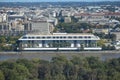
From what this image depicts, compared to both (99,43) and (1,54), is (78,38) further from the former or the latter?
(1,54)

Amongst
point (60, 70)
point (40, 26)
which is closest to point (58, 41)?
point (40, 26)

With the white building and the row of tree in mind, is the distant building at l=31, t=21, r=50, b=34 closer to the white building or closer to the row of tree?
the white building

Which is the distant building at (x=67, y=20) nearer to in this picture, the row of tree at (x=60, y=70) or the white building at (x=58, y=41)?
the white building at (x=58, y=41)

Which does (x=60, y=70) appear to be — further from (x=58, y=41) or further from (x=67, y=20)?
(x=67, y=20)

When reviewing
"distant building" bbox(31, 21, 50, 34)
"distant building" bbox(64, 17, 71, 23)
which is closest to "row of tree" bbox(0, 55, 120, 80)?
"distant building" bbox(31, 21, 50, 34)

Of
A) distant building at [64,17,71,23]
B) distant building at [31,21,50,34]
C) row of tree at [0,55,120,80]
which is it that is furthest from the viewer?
distant building at [64,17,71,23]

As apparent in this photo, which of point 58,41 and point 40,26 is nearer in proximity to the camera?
point 58,41
